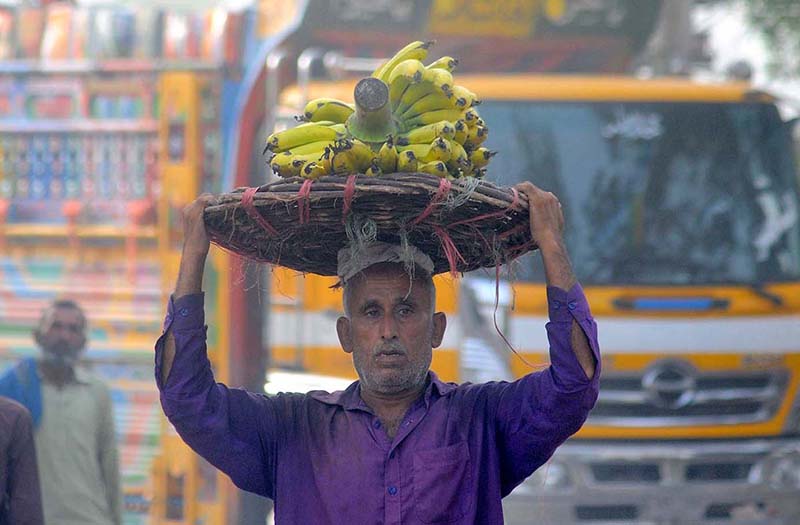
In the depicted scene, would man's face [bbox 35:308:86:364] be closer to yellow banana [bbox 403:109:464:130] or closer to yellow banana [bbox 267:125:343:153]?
yellow banana [bbox 267:125:343:153]

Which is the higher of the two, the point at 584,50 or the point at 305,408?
the point at 584,50

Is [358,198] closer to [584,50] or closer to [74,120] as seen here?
[74,120]

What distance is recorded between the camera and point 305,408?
341 cm

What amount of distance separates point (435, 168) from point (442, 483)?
0.75 metres

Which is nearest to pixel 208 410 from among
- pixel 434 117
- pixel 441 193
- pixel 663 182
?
pixel 441 193

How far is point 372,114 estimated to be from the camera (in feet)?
10.3

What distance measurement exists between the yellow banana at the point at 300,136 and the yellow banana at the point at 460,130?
11.3 inches

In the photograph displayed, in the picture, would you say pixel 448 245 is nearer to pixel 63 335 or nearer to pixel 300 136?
pixel 300 136

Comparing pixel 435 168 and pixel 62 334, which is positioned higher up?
pixel 435 168

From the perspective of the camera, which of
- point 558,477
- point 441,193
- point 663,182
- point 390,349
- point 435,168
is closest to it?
point 441,193

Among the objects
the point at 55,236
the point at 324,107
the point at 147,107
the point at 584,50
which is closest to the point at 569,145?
the point at 584,50

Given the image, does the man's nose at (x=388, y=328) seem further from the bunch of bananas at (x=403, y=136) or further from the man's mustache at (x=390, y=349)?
the bunch of bananas at (x=403, y=136)

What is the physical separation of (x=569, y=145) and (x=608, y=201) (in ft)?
1.18

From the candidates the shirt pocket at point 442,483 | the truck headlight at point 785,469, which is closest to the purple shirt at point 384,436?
the shirt pocket at point 442,483
